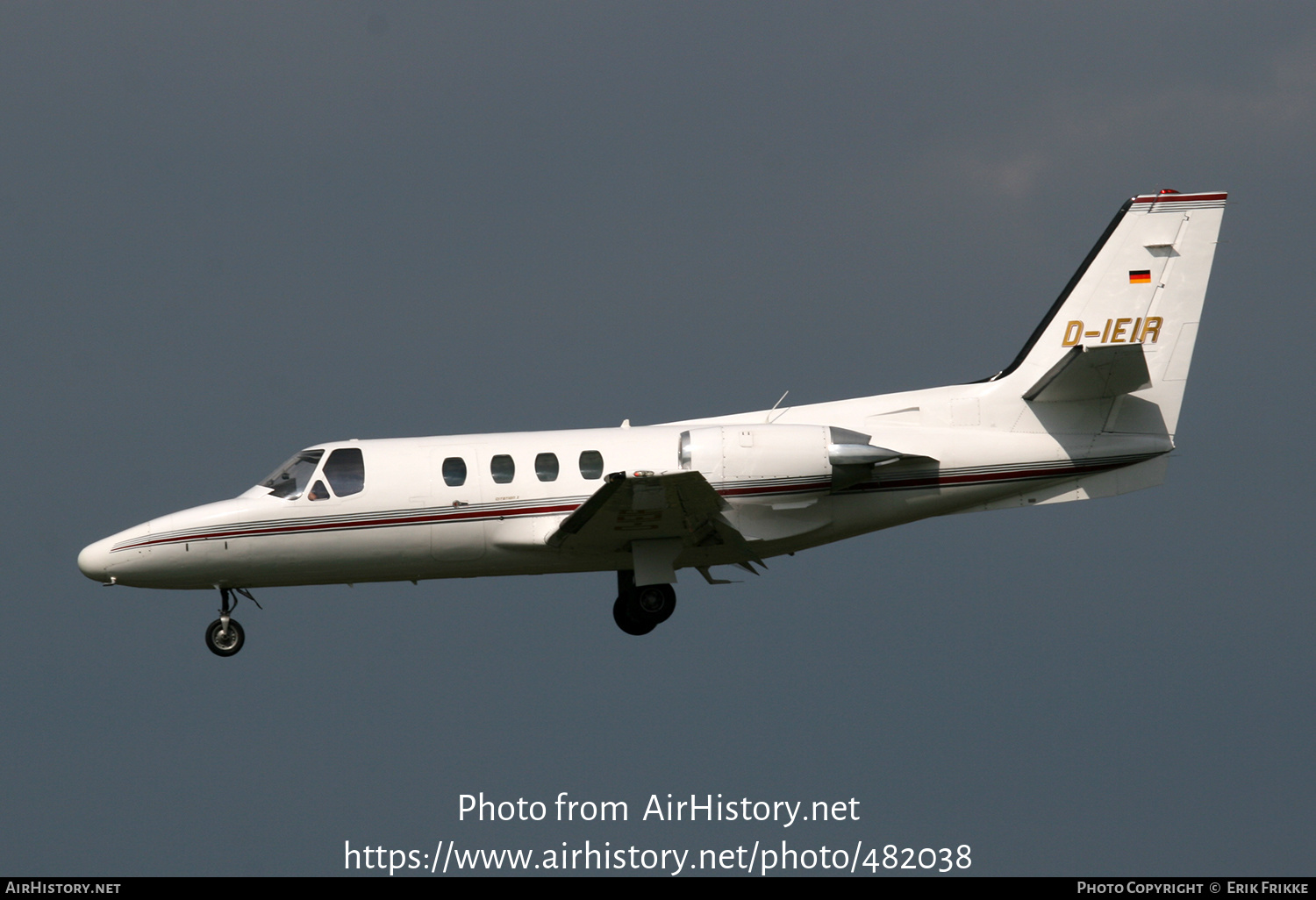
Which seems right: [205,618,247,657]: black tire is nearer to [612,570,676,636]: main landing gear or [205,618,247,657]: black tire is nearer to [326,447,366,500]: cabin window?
[326,447,366,500]: cabin window

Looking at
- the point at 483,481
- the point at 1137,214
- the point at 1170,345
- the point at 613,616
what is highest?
the point at 1137,214

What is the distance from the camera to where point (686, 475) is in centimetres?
1827

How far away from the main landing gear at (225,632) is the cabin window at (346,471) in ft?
7.58

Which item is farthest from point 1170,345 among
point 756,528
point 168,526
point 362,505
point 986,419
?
point 168,526

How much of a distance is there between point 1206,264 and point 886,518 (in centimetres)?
669

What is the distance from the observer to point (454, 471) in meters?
20.5

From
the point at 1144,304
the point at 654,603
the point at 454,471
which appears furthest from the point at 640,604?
the point at 1144,304

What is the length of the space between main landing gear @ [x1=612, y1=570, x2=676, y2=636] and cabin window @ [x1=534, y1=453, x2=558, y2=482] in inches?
89.2

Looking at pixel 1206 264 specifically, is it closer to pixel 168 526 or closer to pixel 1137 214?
pixel 1137 214

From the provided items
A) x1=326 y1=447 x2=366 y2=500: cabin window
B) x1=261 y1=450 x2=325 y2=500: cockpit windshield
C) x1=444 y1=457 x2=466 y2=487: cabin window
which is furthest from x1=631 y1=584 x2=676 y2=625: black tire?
x1=261 y1=450 x2=325 y2=500: cockpit windshield

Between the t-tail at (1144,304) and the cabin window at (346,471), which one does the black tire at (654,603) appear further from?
the t-tail at (1144,304)

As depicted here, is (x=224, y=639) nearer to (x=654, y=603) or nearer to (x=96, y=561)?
(x=96, y=561)

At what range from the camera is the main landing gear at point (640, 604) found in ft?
70.7

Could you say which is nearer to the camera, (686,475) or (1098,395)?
(686,475)
